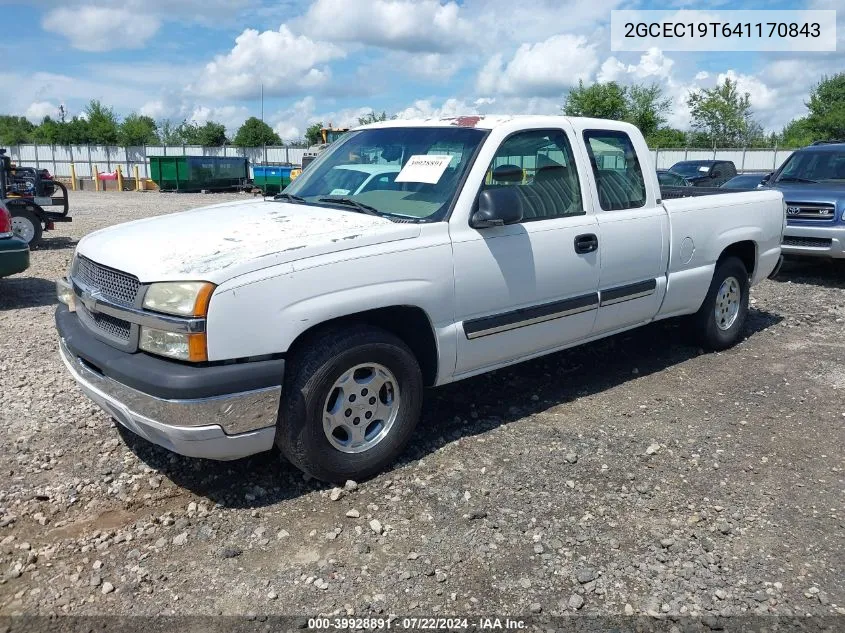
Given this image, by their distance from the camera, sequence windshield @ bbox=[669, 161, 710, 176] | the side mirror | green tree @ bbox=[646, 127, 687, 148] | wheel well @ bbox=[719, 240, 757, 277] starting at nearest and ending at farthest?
the side mirror, wheel well @ bbox=[719, 240, 757, 277], windshield @ bbox=[669, 161, 710, 176], green tree @ bbox=[646, 127, 687, 148]

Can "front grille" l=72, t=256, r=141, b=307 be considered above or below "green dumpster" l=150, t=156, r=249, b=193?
below

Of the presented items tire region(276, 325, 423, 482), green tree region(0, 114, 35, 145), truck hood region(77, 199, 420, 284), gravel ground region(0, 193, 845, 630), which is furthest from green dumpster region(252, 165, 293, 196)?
green tree region(0, 114, 35, 145)

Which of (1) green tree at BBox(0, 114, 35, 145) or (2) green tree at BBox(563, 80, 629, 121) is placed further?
(1) green tree at BBox(0, 114, 35, 145)

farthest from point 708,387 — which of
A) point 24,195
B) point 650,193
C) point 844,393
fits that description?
point 24,195

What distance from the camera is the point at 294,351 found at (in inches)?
138

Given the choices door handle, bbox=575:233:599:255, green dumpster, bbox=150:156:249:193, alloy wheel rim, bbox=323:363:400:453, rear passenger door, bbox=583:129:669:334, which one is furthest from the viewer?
green dumpster, bbox=150:156:249:193

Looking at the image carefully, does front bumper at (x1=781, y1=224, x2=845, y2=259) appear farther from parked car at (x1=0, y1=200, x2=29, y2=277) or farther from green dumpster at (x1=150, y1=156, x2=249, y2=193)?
green dumpster at (x1=150, y1=156, x2=249, y2=193)

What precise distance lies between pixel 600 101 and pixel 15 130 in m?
62.2

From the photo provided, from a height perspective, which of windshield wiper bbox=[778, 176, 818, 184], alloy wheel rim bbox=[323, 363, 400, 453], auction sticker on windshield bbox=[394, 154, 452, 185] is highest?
auction sticker on windshield bbox=[394, 154, 452, 185]

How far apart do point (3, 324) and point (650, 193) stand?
6.04 m

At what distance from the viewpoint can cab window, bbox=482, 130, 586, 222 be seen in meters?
4.33

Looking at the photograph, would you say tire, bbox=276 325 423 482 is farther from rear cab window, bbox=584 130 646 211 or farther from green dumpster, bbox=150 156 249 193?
green dumpster, bbox=150 156 249 193

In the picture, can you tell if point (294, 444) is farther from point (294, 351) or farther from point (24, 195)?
point (24, 195)

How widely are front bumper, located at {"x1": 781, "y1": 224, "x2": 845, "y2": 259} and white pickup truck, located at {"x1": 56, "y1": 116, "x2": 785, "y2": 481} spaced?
4.70 meters
